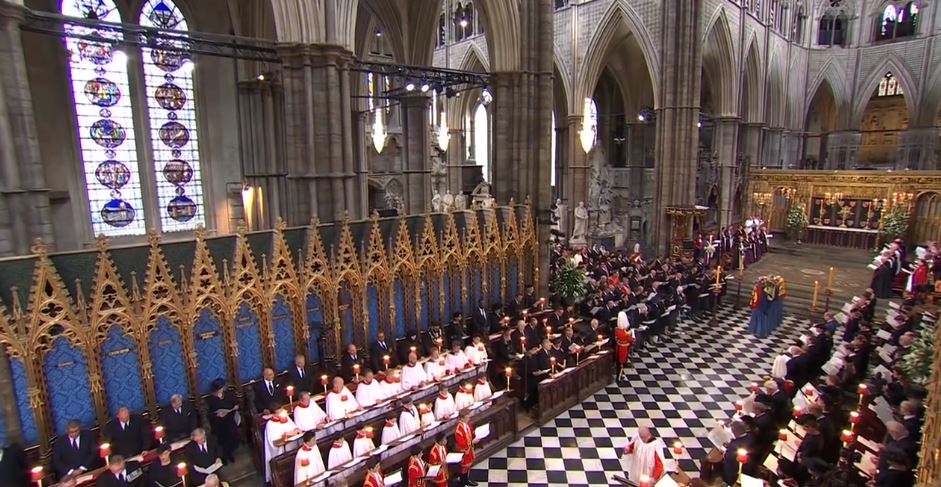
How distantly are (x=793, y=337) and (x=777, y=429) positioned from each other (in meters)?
8.17

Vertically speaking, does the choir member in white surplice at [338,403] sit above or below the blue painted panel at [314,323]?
below

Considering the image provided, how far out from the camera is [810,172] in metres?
27.0

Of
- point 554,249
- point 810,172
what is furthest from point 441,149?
point 810,172

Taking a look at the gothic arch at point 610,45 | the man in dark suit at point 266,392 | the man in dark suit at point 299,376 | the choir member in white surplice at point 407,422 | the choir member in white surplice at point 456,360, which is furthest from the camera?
the gothic arch at point 610,45

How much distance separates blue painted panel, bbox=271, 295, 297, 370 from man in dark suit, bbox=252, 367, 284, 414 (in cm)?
83

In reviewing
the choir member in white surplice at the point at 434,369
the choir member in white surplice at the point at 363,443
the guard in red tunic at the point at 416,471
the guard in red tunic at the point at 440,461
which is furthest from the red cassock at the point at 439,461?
the choir member in white surplice at the point at 434,369

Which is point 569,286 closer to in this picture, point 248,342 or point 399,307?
point 399,307

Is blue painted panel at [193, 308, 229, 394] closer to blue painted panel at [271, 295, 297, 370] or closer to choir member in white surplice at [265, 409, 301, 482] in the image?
blue painted panel at [271, 295, 297, 370]

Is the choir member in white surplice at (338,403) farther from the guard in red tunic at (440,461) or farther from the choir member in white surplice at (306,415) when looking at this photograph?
the guard in red tunic at (440,461)

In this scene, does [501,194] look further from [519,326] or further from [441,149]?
[441,149]

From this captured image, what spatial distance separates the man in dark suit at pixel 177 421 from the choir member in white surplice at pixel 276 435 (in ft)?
4.58

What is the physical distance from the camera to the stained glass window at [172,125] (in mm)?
15055

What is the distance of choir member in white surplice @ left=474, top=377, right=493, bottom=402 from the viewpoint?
9.33m

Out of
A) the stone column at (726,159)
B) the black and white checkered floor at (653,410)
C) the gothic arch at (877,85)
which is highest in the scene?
the gothic arch at (877,85)
